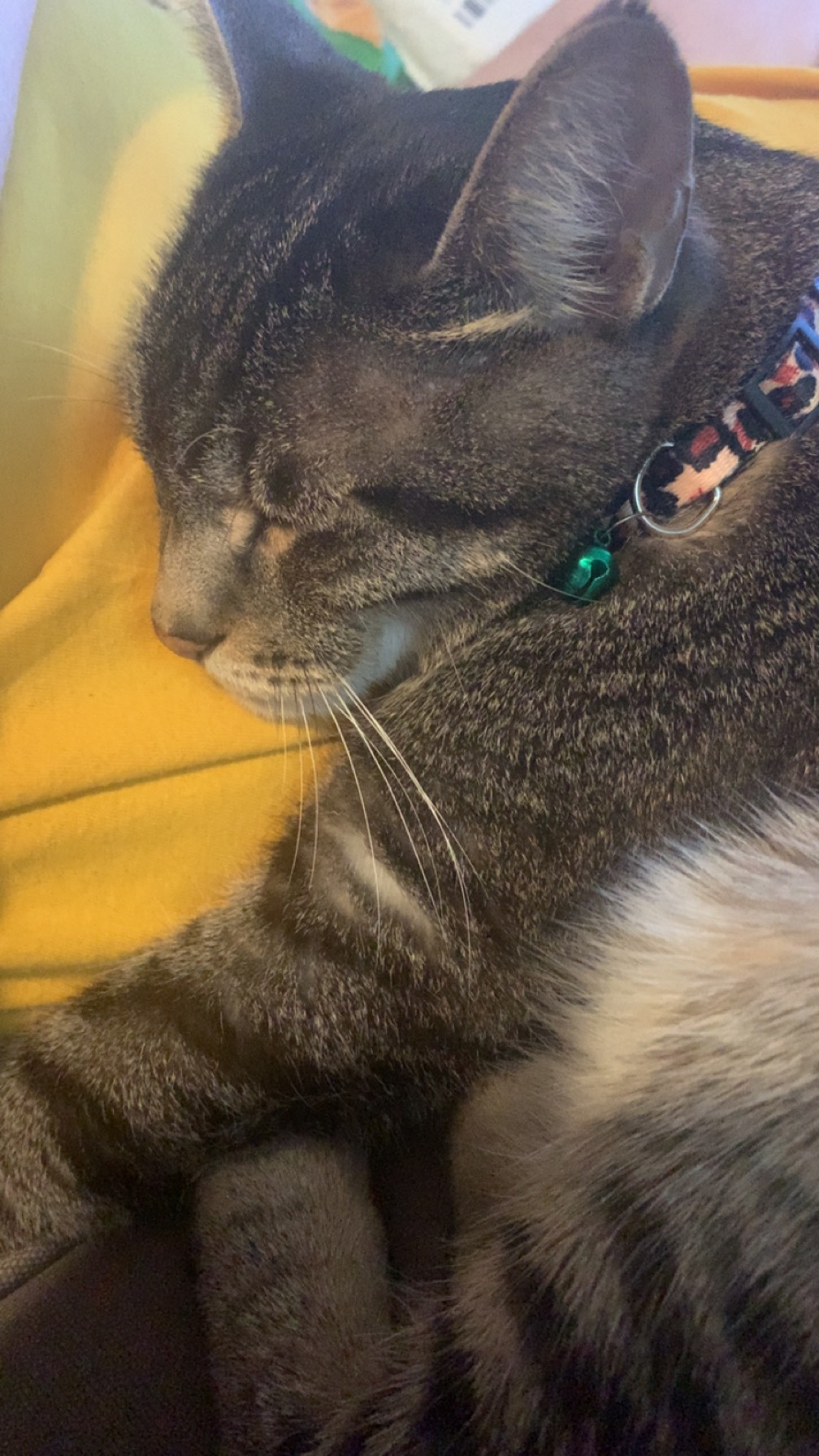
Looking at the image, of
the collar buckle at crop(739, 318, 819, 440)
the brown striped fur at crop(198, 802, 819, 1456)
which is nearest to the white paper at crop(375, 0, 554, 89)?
the collar buckle at crop(739, 318, 819, 440)

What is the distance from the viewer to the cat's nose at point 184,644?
0.85 metres

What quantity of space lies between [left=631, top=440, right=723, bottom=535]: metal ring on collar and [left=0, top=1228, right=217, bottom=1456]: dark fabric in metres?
0.81

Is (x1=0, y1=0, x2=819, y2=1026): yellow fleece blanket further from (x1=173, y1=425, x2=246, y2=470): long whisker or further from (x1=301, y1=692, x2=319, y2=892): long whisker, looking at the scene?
(x1=173, y1=425, x2=246, y2=470): long whisker

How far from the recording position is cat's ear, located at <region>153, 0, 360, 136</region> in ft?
2.61

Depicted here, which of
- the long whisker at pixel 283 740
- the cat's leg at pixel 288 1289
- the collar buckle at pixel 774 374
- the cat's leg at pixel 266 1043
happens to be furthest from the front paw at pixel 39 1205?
the collar buckle at pixel 774 374

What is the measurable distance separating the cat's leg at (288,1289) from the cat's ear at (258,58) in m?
1.00

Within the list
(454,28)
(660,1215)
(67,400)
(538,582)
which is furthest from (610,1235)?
(454,28)

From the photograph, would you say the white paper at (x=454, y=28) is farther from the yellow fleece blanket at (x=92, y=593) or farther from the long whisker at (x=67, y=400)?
the long whisker at (x=67, y=400)

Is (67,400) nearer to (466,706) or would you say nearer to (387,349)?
(387,349)

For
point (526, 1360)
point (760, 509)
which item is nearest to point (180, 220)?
point (760, 509)

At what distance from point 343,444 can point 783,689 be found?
427 mm

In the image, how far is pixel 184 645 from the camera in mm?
858

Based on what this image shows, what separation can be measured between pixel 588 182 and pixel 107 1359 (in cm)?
99

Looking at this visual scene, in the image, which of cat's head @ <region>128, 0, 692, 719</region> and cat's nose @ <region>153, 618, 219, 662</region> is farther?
cat's nose @ <region>153, 618, 219, 662</region>
